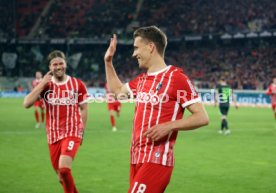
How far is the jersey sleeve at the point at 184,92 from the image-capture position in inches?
160

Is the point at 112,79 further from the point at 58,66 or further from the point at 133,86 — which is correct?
the point at 58,66

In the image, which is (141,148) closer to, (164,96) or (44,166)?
(164,96)

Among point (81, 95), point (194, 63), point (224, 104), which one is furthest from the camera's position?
point (194, 63)

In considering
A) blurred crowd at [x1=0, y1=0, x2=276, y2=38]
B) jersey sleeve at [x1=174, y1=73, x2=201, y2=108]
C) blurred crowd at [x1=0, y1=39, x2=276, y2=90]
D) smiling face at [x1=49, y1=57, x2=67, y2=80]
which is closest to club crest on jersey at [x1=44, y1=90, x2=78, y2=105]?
smiling face at [x1=49, y1=57, x2=67, y2=80]

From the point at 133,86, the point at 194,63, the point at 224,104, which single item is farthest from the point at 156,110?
the point at 194,63

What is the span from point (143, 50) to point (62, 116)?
10.7ft

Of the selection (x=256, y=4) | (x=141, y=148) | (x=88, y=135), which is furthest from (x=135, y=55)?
(x=256, y=4)

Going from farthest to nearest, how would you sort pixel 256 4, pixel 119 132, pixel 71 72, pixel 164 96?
pixel 71 72
pixel 256 4
pixel 119 132
pixel 164 96

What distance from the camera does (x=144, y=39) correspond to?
4133 millimetres

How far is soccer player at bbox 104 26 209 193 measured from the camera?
13.2 feet

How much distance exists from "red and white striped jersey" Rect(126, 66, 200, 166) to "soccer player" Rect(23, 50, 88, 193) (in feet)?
9.12

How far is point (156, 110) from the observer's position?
13.6ft

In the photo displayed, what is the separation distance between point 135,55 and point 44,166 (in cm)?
679

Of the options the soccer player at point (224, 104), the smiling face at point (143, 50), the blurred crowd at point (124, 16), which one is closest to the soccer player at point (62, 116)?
the smiling face at point (143, 50)
